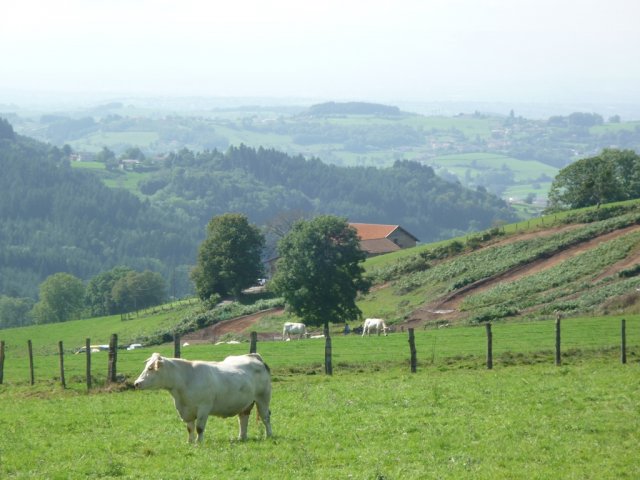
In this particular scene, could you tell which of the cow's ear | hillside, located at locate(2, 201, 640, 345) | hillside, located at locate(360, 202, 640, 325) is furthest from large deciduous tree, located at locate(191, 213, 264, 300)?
the cow's ear

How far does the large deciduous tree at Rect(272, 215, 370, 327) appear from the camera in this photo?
63844 millimetres

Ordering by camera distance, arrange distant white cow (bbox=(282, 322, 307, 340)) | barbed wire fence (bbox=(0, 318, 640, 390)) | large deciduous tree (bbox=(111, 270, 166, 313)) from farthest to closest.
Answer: large deciduous tree (bbox=(111, 270, 166, 313)) < distant white cow (bbox=(282, 322, 307, 340)) < barbed wire fence (bbox=(0, 318, 640, 390))

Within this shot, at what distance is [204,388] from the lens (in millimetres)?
20266

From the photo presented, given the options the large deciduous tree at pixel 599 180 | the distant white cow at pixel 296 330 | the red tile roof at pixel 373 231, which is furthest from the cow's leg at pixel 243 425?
the red tile roof at pixel 373 231

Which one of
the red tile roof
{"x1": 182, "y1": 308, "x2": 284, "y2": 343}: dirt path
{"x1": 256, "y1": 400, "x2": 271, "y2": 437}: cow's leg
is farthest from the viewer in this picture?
the red tile roof

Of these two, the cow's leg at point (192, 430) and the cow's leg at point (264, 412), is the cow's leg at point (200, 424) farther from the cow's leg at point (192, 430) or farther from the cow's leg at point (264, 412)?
the cow's leg at point (264, 412)

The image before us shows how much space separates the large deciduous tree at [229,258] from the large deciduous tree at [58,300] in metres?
56.8

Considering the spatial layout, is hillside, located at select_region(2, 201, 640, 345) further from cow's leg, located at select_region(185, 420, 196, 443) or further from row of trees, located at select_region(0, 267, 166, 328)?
row of trees, located at select_region(0, 267, 166, 328)

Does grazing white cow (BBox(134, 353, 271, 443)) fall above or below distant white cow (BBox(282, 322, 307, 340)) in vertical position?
above

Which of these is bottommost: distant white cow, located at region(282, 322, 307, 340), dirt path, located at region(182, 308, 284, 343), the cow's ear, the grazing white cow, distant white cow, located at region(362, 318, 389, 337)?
dirt path, located at region(182, 308, 284, 343)

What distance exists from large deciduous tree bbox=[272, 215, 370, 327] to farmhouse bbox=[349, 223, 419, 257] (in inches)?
2187

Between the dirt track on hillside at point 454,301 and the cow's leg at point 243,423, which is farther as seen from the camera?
the dirt track on hillside at point 454,301

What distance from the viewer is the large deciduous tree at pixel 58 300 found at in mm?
146675

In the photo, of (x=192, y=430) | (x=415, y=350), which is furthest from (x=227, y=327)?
(x=192, y=430)
